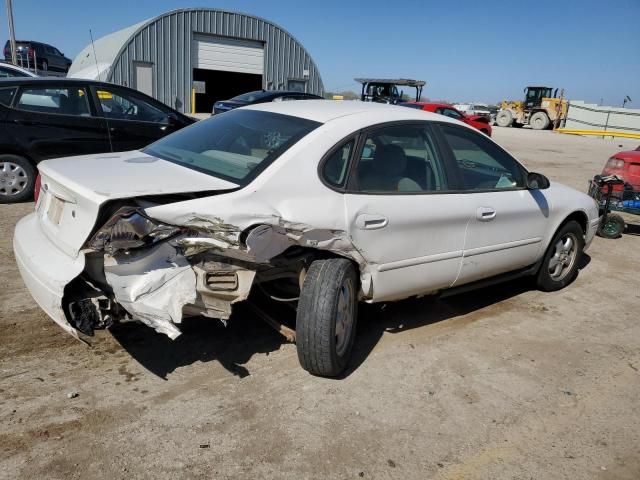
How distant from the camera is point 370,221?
339 centimetres

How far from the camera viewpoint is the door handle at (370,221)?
11.0 feet

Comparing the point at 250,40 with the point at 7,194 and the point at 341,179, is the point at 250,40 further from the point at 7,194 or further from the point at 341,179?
the point at 341,179

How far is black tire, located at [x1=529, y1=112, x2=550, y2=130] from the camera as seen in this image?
3671 cm

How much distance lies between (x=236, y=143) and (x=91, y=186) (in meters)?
1.04

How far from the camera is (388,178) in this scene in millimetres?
3670

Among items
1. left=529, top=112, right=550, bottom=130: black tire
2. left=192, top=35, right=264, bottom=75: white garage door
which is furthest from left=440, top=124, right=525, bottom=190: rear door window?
left=529, top=112, right=550, bottom=130: black tire

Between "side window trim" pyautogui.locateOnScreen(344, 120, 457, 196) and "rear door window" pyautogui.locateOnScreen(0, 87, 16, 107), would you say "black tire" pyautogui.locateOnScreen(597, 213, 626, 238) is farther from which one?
"rear door window" pyautogui.locateOnScreen(0, 87, 16, 107)

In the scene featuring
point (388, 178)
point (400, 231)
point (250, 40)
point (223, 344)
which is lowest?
point (223, 344)

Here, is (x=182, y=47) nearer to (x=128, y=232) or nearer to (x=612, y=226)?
(x=612, y=226)

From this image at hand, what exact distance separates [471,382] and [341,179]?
4.91 feet

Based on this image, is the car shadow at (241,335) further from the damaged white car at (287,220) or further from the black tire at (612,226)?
the black tire at (612,226)

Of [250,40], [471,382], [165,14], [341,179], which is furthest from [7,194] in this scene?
[250,40]

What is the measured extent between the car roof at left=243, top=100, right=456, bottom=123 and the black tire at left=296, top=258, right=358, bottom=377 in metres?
0.99

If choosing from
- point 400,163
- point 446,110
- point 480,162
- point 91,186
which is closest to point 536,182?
point 480,162
